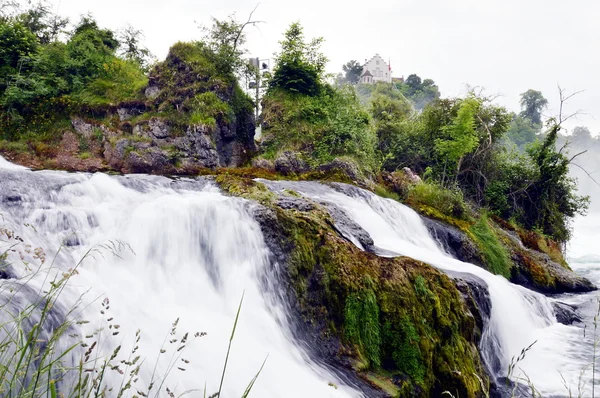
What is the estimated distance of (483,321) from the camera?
5.46 m

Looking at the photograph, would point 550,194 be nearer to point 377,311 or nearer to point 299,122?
point 299,122

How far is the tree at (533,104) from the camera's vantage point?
6334 cm

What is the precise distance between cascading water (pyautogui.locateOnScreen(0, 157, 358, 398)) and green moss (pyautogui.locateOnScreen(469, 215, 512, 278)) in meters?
6.68

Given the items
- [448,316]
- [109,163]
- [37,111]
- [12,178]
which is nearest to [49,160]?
[109,163]

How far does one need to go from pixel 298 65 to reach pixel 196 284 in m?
11.5

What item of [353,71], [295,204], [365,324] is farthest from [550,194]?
[353,71]

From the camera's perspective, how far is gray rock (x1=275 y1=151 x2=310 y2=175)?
11461 millimetres

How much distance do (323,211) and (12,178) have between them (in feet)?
16.0

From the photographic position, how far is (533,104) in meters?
64.4

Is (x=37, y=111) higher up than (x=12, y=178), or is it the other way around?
(x=37, y=111)

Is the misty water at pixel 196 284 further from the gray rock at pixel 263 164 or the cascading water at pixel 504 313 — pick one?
the gray rock at pixel 263 164

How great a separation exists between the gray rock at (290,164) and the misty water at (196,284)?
11.5ft

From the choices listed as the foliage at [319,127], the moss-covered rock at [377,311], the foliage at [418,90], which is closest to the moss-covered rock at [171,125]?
the foliage at [319,127]

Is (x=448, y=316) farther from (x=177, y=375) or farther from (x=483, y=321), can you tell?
(x=177, y=375)
